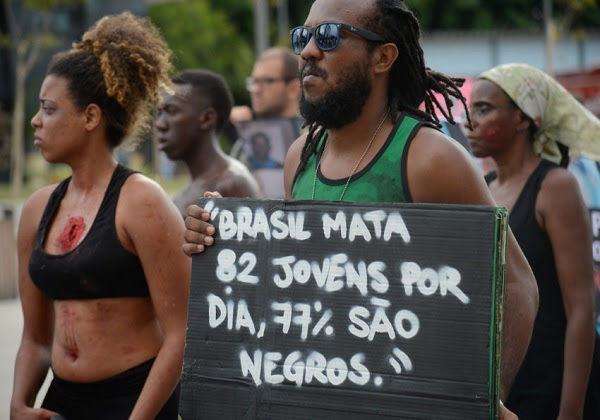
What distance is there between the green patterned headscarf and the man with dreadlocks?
4.44ft

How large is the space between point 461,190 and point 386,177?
0.20m

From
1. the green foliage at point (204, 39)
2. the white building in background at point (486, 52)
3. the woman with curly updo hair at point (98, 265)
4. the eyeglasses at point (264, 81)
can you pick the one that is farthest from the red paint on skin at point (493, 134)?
the green foliage at point (204, 39)

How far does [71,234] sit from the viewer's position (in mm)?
3443

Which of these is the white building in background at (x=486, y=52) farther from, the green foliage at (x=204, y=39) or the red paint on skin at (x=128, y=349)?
the red paint on skin at (x=128, y=349)

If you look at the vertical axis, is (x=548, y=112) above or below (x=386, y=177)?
below

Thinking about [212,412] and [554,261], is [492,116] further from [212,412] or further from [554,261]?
[212,412]

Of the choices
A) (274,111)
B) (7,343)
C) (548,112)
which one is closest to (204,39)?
(7,343)

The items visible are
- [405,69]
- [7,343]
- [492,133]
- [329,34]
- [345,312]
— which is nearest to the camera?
[345,312]

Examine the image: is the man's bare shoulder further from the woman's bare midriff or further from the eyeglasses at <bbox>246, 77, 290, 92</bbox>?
the eyeglasses at <bbox>246, 77, 290, 92</bbox>

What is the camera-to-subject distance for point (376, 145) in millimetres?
2709

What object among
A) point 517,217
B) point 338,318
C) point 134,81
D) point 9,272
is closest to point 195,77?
point 134,81

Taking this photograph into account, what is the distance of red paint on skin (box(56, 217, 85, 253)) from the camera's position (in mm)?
3414

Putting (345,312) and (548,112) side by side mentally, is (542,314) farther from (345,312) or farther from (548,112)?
(345,312)

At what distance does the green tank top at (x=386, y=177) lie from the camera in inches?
102
